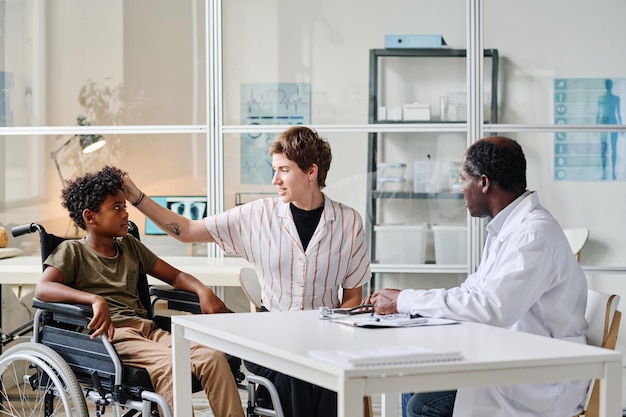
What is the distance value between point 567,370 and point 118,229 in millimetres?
1789

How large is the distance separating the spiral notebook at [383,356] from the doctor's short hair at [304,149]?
51.3 inches

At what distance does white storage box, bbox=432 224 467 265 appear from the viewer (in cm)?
471

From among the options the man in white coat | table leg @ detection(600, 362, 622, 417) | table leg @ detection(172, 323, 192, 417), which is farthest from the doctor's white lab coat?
table leg @ detection(172, 323, 192, 417)

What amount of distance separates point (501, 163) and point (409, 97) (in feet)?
6.49

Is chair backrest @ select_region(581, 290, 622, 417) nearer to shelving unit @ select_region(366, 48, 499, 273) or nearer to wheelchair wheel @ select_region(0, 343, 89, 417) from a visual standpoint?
wheelchair wheel @ select_region(0, 343, 89, 417)

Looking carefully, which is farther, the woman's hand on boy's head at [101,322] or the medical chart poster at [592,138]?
the medical chart poster at [592,138]

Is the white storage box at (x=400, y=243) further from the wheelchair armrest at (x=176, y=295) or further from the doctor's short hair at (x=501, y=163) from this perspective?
the doctor's short hair at (x=501, y=163)

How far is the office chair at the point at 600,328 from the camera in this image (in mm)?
2572

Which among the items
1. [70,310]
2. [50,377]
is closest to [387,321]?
[70,310]

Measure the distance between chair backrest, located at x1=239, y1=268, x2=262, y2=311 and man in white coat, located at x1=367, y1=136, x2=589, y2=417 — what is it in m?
0.66

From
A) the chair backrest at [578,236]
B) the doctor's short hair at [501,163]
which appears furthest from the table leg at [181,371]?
the chair backrest at [578,236]

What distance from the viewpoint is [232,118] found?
15.8 feet

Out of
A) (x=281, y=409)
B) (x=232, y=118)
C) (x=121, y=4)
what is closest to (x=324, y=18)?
(x=232, y=118)

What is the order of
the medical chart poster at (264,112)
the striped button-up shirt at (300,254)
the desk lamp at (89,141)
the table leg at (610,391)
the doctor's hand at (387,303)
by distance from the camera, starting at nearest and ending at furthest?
the table leg at (610,391), the doctor's hand at (387,303), the striped button-up shirt at (300,254), the medical chart poster at (264,112), the desk lamp at (89,141)
